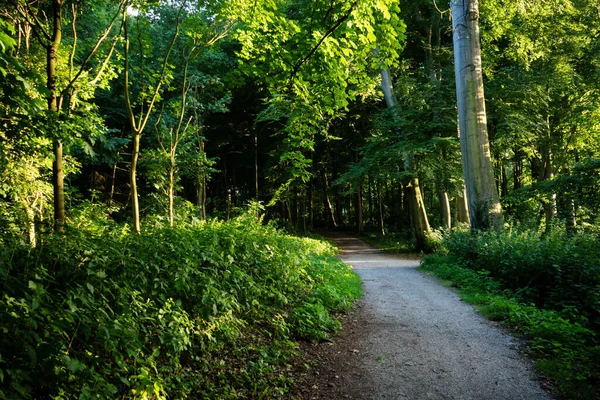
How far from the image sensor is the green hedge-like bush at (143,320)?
7.80 ft

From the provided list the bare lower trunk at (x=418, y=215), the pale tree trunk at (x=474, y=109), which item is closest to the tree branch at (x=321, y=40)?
the pale tree trunk at (x=474, y=109)

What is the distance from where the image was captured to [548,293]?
6.57 metres

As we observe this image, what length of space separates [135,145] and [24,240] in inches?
120

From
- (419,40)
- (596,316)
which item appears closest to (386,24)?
(596,316)

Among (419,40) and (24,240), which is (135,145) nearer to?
(24,240)

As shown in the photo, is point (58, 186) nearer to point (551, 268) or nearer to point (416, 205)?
point (551, 268)

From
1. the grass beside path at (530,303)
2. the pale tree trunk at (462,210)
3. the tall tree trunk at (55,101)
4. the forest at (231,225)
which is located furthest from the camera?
the pale tree trunk at (462,210)

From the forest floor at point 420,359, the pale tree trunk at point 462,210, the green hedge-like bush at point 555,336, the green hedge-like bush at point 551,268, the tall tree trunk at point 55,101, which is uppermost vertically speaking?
the tall tree trunk at point 55,101

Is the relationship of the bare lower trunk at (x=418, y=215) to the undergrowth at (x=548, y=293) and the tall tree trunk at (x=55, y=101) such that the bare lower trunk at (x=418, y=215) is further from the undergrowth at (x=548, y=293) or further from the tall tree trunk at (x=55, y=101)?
the tall tree trunk at (x=55, y=101)

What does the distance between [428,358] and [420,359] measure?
112mm

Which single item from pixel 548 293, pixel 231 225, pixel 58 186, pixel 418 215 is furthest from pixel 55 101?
pixel 418 215

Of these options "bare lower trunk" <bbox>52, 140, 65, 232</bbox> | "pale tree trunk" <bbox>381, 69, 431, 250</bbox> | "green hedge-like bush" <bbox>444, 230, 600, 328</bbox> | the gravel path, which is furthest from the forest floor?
"pale tree trunk" <bbox>381, 69, 431, 250</bbox>

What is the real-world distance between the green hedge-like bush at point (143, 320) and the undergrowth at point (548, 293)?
298 centimetres

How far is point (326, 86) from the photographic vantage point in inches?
228
